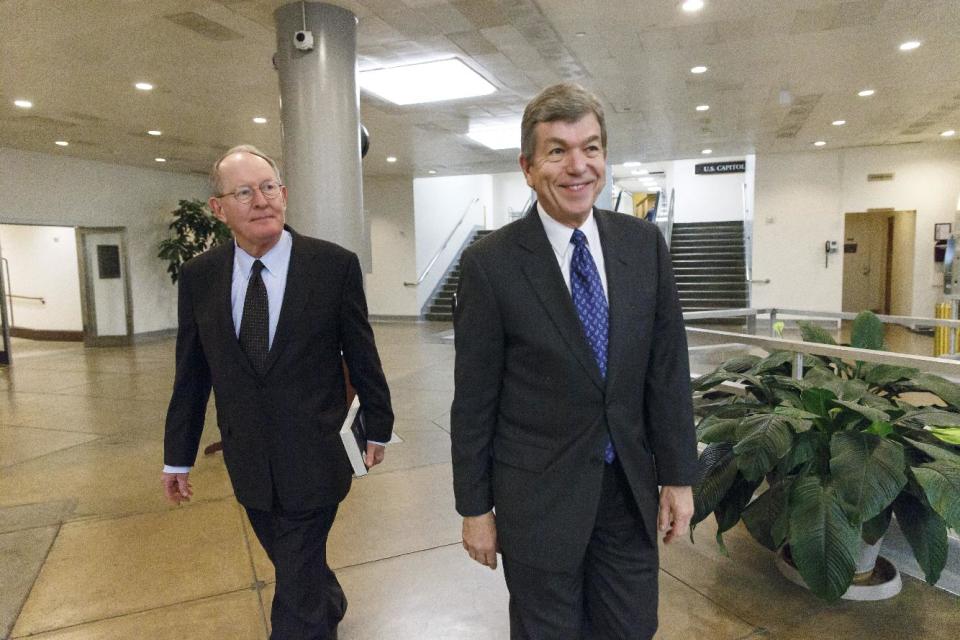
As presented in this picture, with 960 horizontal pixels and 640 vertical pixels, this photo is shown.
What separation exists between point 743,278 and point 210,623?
44.9ft

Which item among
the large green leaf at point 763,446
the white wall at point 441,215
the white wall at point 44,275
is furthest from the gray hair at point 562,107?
the white wall at point 44,275

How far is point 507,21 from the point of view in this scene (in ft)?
16.6

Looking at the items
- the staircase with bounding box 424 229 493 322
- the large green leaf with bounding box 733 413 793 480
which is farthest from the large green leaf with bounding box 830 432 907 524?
the staircase with bounding box 424 229 493 322

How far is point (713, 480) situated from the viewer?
2.51 m

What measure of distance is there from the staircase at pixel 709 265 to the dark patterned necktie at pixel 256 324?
37.2 feet

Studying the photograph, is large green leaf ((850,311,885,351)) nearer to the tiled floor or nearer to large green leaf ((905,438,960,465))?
large green leaf ((905,438,960,465))

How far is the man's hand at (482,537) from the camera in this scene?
143 cm

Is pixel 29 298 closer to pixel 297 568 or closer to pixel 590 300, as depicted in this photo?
pixel 297 568

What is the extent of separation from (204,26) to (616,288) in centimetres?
492

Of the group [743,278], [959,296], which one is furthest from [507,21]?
[743,278]

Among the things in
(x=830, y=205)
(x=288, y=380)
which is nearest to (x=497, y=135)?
(x=830, y=205)

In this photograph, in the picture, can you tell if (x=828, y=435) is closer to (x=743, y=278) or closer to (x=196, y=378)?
(x=196, y=378)

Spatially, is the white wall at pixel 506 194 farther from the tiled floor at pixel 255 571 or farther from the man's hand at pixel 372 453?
the man's hand at pixel 372 453

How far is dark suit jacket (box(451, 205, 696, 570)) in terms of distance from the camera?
1353 millimetres
